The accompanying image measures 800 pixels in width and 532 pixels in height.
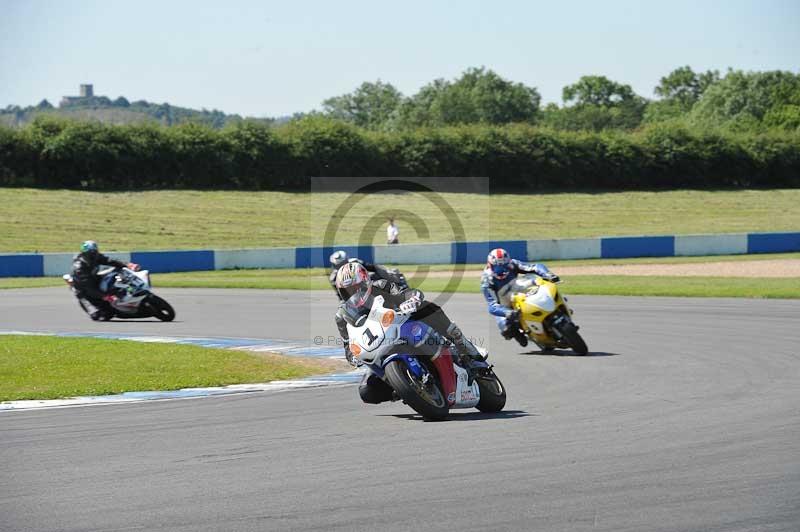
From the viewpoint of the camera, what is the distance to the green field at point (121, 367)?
12227 millimetres

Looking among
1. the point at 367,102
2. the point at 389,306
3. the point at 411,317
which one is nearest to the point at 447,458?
the point at 411,317

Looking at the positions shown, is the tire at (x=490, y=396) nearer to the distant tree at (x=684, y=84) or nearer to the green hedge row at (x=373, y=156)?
the green hedge row at (x=373, y=156)

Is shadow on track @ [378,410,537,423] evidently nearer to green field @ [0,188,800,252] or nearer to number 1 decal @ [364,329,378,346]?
number 1 decal @ [364,329,378,346]

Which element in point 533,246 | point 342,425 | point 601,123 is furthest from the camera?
point 601,123

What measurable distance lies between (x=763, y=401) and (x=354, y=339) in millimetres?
3782

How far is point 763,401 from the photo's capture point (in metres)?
10.2

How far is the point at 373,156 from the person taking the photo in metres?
60.6

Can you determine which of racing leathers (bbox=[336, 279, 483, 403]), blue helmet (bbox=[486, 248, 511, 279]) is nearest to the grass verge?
blue helmet (bbox=[486, 248, 511, 279])

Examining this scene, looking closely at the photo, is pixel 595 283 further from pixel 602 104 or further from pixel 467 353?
pixel 602 104

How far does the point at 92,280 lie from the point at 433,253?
18.0 metres

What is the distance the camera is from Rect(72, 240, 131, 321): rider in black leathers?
68.2ft

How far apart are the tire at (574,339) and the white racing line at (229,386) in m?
2.85

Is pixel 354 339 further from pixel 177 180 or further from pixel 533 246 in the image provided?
pixel 177 180

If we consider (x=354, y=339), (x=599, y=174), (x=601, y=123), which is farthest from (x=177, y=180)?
(x=601, y=123)
